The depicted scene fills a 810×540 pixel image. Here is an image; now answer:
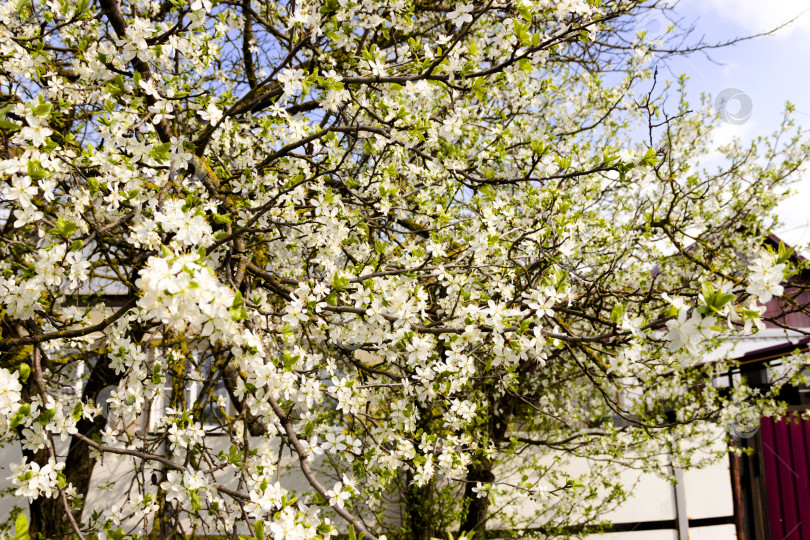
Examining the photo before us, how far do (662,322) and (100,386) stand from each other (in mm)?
3942

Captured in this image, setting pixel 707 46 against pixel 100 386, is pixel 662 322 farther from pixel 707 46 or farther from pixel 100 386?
pixel 707 46

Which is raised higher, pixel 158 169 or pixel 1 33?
pixel 1 33

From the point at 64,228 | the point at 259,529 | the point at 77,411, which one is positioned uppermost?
the point at 64,228

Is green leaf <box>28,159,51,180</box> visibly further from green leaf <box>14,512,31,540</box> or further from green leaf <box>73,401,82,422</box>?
green leaf <box>14,512,31,540</box>

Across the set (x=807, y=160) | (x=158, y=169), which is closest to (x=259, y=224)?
(x=158, y=169)

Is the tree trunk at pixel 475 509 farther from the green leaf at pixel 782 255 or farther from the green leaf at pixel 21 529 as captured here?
the green leaf at pixel 21 529

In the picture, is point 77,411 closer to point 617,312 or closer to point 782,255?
point 617,312

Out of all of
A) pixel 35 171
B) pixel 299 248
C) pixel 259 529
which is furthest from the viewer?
pixel 299 248

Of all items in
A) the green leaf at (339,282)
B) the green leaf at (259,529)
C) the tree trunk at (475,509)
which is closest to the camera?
A: the green leaf at (259,529)

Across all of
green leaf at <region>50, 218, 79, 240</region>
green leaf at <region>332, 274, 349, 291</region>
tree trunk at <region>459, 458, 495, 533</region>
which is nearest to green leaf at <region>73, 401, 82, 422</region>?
green leaf at <region>50, 218, 79, 240</region>

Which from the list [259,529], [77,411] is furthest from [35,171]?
[259,529]

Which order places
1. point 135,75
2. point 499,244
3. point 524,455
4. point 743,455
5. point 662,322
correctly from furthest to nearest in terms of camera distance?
point 743,455 < point 524,455 < point 499,244 < point 135,75 < point 662,322

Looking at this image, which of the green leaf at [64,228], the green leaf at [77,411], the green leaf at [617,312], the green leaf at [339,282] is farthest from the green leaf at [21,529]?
the green leaf at [617,312]

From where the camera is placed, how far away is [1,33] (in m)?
2.38
